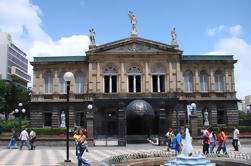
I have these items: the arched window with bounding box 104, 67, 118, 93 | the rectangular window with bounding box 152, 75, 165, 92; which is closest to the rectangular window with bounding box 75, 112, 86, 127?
the arched window with bounding box 104, 67, 118, 93

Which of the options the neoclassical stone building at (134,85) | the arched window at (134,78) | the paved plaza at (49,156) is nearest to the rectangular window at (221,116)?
the neoclassical stone building at (134,85)

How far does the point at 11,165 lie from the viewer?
18406 mm

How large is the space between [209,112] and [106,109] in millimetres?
15727

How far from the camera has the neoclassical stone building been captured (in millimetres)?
46344

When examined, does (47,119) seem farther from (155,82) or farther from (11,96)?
(11,96)

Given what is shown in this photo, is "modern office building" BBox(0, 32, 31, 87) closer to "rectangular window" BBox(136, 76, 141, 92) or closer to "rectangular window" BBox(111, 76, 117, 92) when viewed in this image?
"rectangular window" BBox(111, 76, 117, 92)

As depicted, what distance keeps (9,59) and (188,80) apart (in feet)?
263

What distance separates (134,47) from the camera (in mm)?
47656

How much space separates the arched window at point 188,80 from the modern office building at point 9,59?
72.3m

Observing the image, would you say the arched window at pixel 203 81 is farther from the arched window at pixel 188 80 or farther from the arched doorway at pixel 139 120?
the arched doorway at pixel 139 120

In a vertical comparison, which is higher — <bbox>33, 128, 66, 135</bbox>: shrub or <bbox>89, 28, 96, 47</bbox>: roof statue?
<bbox>89, 28, 96, 47</bbox>: roof statue

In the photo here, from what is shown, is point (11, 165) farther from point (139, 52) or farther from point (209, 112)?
point (209, 112)

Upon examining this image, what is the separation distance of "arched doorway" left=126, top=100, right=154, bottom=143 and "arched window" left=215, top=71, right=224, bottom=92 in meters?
12.4

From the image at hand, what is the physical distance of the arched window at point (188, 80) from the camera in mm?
49375
